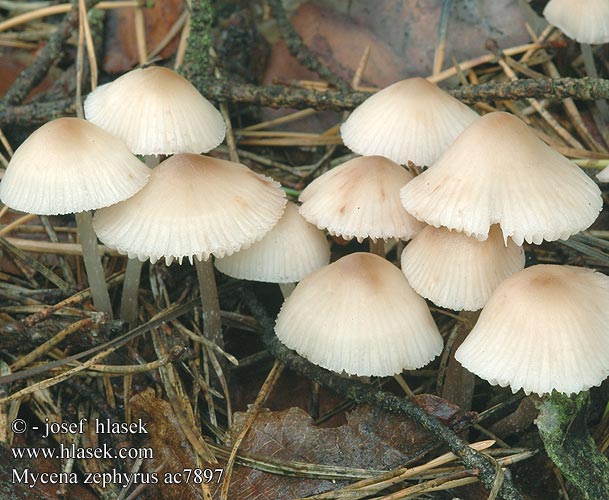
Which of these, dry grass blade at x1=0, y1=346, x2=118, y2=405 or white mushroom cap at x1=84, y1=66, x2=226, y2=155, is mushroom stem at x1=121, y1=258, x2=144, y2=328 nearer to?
dry grass blade at x1=0, y1=346, x2=118, y2=405

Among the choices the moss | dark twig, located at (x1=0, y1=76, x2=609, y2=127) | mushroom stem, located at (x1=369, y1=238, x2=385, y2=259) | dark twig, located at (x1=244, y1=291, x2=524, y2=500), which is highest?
the moss

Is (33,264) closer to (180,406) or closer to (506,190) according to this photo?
(180,406)

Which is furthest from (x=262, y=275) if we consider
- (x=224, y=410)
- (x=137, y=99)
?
(x=137, y=99)

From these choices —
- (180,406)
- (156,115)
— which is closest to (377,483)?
(180,406)

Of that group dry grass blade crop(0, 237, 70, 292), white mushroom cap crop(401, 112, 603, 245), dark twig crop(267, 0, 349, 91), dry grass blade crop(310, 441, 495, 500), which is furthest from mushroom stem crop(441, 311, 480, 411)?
dry grass blade crop(0, 237, 70, 292)

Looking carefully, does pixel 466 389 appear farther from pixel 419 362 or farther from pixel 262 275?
pixel 262 275

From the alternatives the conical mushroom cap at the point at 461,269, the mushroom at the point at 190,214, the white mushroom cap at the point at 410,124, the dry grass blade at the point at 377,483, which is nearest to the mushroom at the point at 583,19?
the white mushroom cap at the point at 410,124
